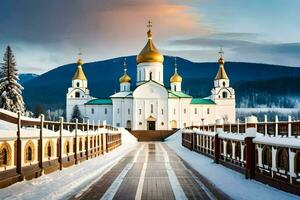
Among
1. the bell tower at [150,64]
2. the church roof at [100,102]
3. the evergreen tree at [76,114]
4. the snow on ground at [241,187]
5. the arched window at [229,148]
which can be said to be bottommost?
the snow on ground at [241,187]

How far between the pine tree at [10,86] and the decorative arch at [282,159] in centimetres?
5142

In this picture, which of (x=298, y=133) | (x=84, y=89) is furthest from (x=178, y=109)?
(x=298, y=133)

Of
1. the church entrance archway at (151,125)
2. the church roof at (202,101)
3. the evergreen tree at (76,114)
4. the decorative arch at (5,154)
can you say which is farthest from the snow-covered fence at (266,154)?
the evergreen tree at (76,114)

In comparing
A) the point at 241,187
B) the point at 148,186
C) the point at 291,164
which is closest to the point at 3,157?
the point at 148,186

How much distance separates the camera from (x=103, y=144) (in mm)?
37781

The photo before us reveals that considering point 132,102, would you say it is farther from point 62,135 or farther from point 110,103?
point 62,135

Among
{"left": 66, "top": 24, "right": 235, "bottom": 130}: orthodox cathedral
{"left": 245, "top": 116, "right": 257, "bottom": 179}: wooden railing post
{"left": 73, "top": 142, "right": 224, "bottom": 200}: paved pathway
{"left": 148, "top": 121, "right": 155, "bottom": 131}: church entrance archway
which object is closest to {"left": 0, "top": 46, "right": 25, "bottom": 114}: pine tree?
{"left": 66, "top": 24, "right": 235, "bottom": 130}: orthodox cathedral

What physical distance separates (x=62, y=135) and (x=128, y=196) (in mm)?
8842

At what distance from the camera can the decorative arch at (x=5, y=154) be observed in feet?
48.4

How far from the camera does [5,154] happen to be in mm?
15047

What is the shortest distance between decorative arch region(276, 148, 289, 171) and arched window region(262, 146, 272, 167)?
0.57 meters

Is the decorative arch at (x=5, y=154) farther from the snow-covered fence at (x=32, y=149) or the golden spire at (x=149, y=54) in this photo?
the golden spire at (x=149, y=54)

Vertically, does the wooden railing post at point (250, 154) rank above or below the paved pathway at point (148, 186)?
above

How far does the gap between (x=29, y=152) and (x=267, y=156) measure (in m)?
7.72
